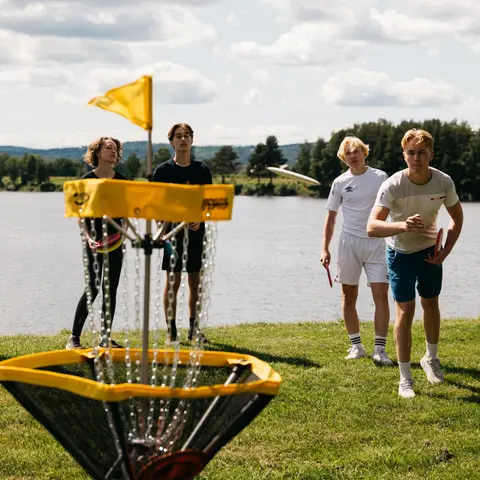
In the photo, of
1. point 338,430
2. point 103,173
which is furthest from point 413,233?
point 103,173

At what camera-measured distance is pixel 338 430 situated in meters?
5.88

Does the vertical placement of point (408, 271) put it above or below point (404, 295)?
above

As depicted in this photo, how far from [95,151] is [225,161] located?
141m

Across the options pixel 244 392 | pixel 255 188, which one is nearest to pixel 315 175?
pixel 255 188

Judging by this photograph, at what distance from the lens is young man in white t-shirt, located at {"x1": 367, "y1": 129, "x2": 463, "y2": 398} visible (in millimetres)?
6535

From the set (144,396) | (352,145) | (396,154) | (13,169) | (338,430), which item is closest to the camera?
(144,396)

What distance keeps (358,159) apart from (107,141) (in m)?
2.22

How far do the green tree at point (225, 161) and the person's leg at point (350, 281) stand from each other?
444 feet

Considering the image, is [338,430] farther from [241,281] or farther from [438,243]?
[241,281]

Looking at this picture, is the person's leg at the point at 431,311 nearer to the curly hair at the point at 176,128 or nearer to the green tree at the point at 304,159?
the curly hair at the point at 176,128

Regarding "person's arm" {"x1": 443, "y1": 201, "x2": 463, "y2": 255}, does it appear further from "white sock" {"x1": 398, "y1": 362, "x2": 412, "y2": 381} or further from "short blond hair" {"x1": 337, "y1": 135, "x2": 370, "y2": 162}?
"short blond hair" {"x1": 337, "y1": 135, "x2": 370, "y2": 162}

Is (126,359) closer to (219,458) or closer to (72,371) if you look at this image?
(72,371)

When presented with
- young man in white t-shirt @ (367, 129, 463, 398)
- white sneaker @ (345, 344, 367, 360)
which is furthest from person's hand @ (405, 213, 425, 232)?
white sneaker @ (345, 344, 367, 360)

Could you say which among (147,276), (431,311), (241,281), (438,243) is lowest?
(241,281)
